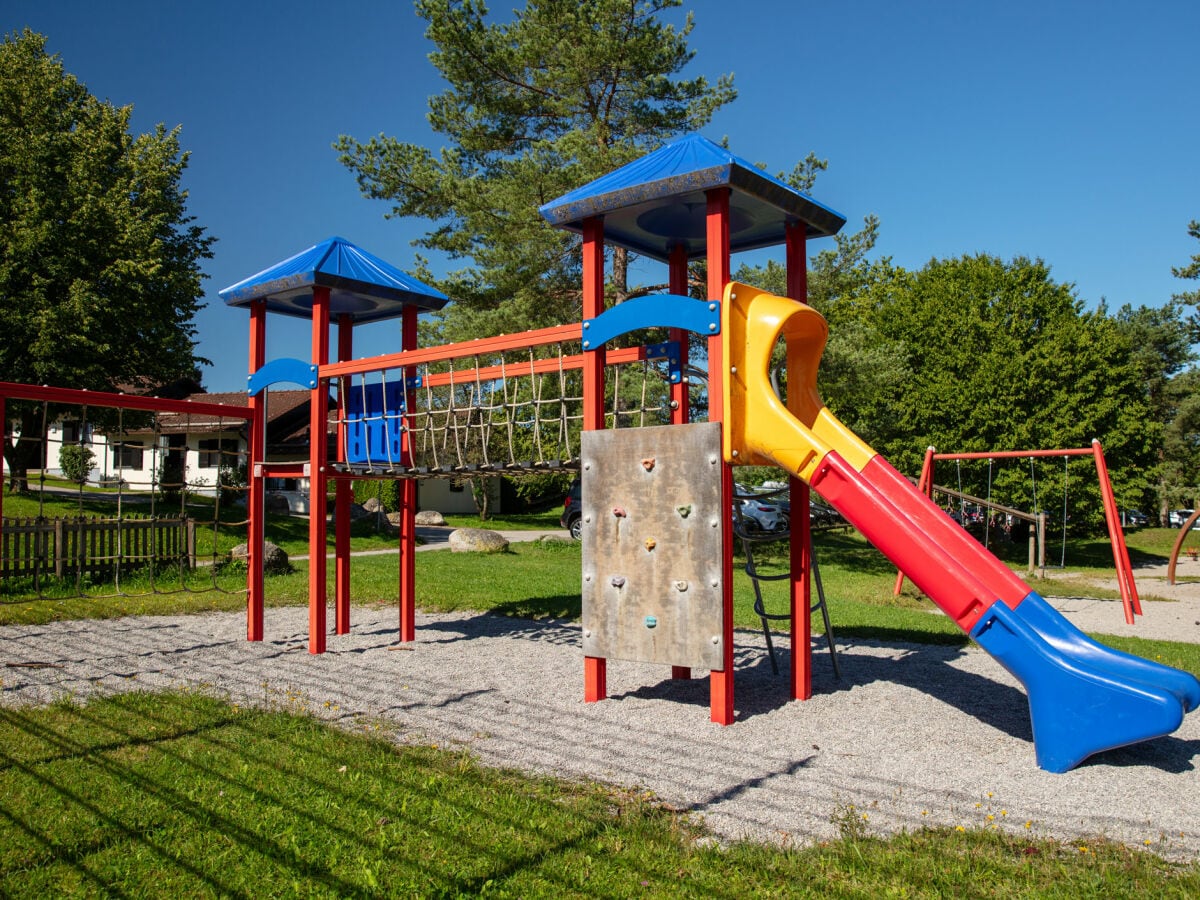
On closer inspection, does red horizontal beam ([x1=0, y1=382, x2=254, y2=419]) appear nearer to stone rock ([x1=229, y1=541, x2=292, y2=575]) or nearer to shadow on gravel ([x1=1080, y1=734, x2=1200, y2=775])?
stone rock ([x1=229, y1=541, x2=292, y2=575])

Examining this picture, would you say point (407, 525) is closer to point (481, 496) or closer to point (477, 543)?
point (477, 543)

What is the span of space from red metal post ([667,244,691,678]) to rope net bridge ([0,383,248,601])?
3669mm

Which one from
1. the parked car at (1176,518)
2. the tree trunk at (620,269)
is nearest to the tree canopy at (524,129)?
the tree trunk at (620,269)

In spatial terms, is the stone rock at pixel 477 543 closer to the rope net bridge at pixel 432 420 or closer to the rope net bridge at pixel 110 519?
the rope net bridge at pixel 110 519

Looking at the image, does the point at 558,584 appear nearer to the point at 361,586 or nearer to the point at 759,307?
the point at 361,586

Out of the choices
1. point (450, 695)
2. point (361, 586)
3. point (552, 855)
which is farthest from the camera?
point (361, 586)

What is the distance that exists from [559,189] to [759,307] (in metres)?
10.8

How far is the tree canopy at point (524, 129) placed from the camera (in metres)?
16.5

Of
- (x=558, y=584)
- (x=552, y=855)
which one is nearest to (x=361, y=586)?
(x=558, y=584)

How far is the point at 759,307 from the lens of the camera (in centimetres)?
599

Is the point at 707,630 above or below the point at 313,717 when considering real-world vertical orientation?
above

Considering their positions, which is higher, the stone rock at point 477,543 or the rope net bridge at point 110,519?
the rope net bridge at point 110,519

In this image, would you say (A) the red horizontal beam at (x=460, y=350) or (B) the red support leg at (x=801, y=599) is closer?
(B) the red support leg at (x=801, y=599)

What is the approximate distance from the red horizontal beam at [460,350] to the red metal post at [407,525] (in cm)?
40
